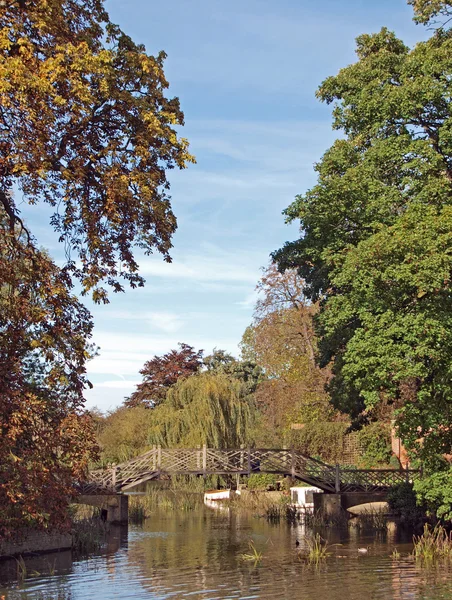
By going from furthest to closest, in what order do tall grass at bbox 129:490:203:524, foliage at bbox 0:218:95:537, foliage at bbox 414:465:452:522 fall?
1. tall grass at bbox 129:490:203:524
2. foliage at bbox 414:465:452:522
3. foliage at bbox 0:218:95:537

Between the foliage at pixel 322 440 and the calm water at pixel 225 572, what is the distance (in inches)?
519

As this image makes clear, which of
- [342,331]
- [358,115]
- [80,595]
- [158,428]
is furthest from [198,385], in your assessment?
[80,595]

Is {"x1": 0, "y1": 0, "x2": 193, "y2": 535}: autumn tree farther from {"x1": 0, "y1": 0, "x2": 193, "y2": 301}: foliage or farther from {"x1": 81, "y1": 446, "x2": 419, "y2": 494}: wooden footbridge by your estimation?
{"x1": 81, "y1": 446, "x2": 419, "y2": 494}: wooden footbridge

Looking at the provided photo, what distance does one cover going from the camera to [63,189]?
13219mm

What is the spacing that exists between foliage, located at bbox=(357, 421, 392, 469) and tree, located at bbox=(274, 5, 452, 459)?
38.5ft

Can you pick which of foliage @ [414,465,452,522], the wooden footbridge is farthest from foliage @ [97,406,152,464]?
foliage @ [414,465,452,522]

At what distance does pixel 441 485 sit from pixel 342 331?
5240 mm

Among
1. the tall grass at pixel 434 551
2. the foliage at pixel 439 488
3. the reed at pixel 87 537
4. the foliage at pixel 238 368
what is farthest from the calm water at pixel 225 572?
the foliage at pixel 238 368

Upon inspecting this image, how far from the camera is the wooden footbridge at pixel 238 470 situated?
28266 millimetres

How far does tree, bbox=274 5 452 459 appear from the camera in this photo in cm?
1611

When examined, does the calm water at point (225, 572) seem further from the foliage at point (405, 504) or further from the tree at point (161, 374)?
the tree at point (161, 374)

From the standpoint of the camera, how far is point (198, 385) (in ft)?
121

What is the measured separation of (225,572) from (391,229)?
876 cm

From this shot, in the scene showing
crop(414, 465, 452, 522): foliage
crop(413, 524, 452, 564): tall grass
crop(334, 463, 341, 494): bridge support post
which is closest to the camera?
crop(413, 524, 452, 564): tall grass
